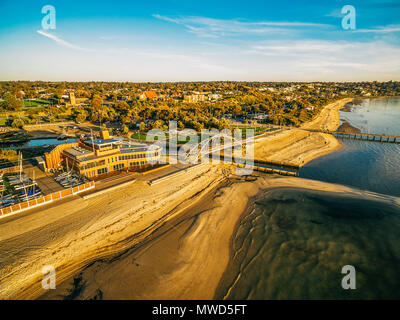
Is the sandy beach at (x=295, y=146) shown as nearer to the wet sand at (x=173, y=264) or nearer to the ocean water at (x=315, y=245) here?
the ocean water at (x=315, y=245)

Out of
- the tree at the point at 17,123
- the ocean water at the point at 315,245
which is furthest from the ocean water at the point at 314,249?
the tree at the point at 17,123

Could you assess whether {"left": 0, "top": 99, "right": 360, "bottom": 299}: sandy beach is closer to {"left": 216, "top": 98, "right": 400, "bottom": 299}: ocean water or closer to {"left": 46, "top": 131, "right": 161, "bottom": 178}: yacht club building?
{"left": 216, "top": 98, "right": 400, "bottom": 299}: ocean water

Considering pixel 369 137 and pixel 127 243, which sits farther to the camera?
pixel 369 137

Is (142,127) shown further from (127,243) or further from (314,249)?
(314,249)

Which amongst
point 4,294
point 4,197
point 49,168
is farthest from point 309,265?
point 49,168

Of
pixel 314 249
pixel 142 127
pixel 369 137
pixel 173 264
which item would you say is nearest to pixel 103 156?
pixel 173 264
